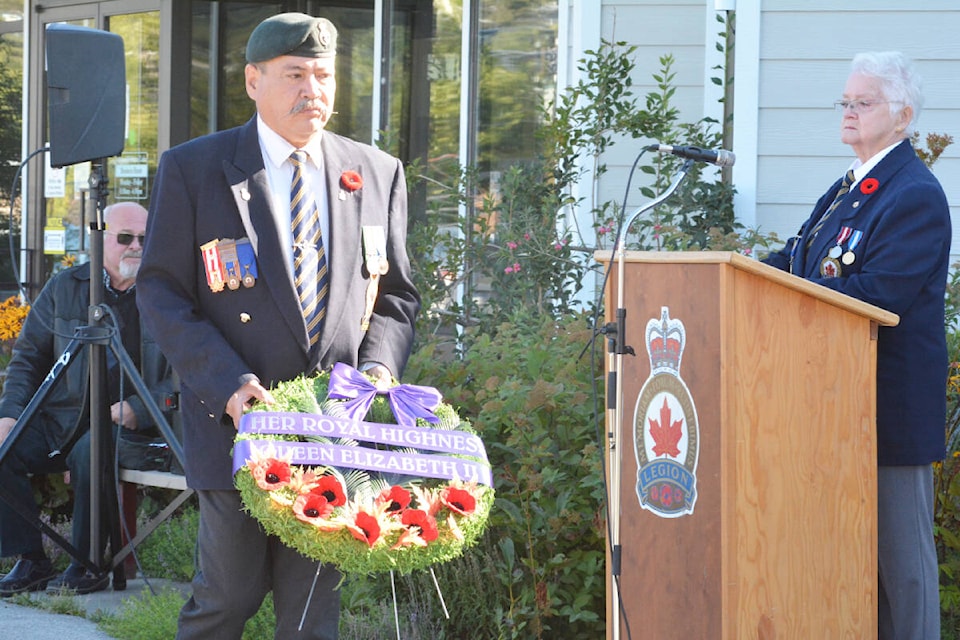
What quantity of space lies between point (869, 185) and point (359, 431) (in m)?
1.71

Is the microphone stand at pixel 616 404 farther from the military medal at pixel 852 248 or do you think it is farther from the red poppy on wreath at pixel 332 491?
the red poppy on wreath at pixel 332 491

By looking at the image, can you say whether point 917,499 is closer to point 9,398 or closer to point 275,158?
point 275,158

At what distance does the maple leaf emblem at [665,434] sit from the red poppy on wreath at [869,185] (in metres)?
0.89

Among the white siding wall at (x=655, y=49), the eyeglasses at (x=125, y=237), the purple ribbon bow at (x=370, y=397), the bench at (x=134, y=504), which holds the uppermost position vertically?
the white siding wall at (x=655, y=49)

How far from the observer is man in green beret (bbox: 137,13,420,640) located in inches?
127

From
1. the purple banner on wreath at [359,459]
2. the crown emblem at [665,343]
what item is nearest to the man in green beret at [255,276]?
the purple banner on wreath at [359,459]

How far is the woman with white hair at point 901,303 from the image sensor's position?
11.7 feet

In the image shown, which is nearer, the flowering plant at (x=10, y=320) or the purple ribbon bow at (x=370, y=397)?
the purple ribbon bow at (x=370, y=397)

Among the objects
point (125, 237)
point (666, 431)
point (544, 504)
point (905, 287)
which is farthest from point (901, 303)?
point (125, 237)

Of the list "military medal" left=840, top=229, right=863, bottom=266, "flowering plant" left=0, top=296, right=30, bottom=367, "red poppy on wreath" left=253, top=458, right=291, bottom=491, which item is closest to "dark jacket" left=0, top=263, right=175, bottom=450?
"flowering plant" left=0, top=296, right=30, bottom=367

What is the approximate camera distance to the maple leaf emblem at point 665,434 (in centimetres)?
343

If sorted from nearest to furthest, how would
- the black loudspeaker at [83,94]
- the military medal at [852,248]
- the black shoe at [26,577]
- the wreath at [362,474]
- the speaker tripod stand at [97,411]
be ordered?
the wreath at [362,474]
the military medal at [852,248]
the speaker tripod stand at [97,411]
the black loudspeaker at [83,94]
the black shoe at [26,577]

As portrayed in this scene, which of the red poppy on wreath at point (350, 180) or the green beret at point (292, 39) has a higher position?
the green beret at point (292, 39)

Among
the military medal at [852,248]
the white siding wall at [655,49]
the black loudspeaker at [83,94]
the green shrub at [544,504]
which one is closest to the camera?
the military medal at [852,248]
